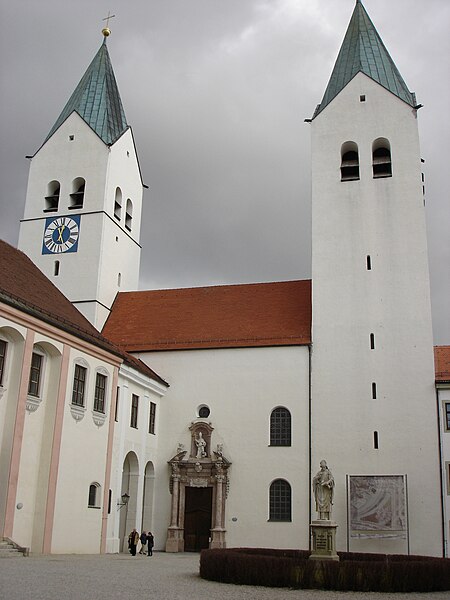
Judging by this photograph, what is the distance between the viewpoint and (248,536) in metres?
Answer: 28.5

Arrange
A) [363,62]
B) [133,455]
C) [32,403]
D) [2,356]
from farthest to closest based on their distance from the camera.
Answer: [363,62] → [133,455] → [32,403] → [2,356]

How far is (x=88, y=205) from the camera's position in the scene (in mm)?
35469

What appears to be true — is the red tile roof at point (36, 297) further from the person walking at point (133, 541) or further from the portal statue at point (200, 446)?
the person walking at point (133, 541)

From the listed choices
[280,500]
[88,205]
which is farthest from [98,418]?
[88,205]

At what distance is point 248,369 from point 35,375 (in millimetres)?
11112

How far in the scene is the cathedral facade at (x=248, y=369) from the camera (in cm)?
2359

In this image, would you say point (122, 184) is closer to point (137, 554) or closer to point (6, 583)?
point (137, 554)

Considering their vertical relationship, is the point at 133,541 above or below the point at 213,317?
below

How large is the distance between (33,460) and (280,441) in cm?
1143

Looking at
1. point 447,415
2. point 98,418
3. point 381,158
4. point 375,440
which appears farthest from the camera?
point 381,158

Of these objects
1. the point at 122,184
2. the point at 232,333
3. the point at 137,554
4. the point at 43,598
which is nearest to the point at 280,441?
the point at 232,333

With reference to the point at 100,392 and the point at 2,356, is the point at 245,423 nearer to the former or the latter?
the point at 100,392

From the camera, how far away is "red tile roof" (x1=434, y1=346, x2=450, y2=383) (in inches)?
1132

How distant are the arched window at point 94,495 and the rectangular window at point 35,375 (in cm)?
449
